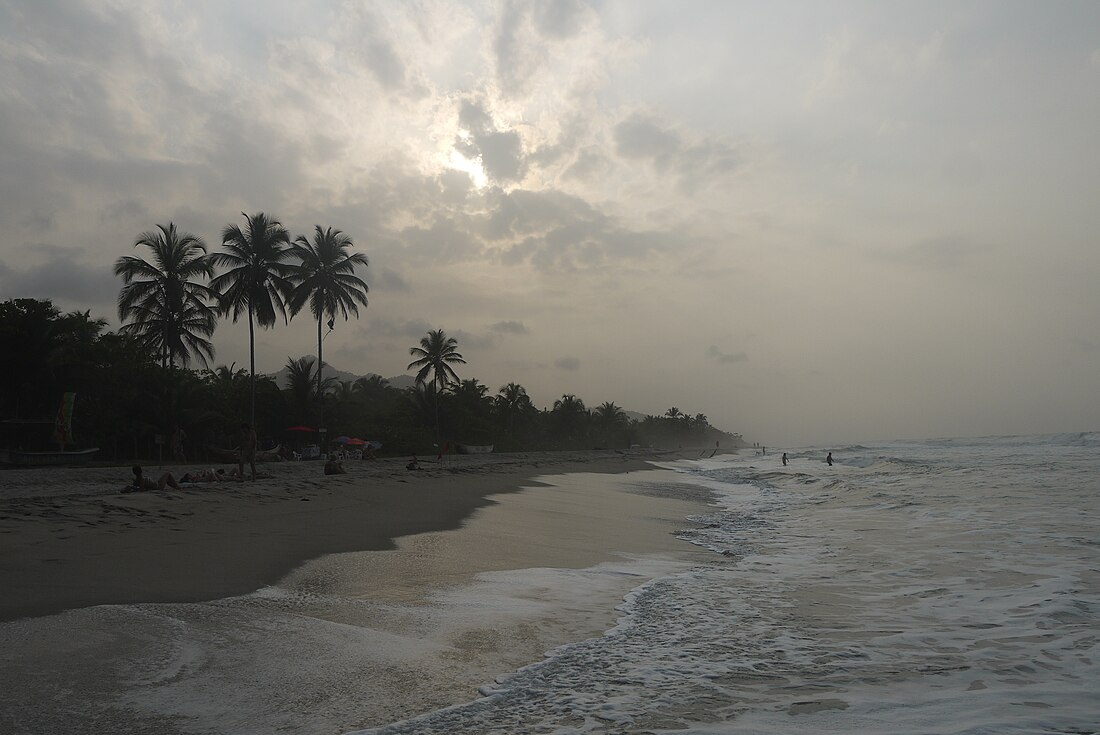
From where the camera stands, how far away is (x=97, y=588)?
5.48m

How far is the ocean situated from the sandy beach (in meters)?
0.44

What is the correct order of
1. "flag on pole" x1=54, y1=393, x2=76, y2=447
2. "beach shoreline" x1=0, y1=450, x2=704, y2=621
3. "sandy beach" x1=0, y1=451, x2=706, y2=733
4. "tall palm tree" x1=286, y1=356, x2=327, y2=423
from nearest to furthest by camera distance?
"sandy beach" x1=0, y1=451, x2=706, y2=733 < "beach shoreline" x1=0, y1=450, x2=704, y2=621 < "flag on pole" x1=54, y1=393, x2=76, y2=447 < "tall palm tree" x1=286, y1=356, x2=327, y2=423

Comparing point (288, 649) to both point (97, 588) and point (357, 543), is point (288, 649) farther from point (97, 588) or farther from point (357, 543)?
point (357, 543)

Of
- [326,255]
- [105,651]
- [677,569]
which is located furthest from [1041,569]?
[326,255]

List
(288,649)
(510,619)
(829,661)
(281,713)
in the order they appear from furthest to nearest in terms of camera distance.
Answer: (510,619)
(829,661)
(288,649)
(281,713)

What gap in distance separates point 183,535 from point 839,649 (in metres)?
7.60

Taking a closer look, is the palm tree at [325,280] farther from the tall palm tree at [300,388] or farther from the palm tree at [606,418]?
→ the palm tree at [606,418]

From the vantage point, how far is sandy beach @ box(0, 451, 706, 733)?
348 centimetres

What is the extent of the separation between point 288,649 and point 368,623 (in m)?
0.80

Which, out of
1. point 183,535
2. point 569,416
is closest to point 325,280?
point 183,535

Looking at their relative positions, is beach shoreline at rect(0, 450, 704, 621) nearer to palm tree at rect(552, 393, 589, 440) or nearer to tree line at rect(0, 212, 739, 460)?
tree line at rect(0, 212, 739, 460)

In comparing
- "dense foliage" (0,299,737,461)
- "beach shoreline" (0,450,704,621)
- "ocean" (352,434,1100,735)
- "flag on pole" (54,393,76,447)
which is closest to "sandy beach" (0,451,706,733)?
"beach shoreline" (0,450,704,621)

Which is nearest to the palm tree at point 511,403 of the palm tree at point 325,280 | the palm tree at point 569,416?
the palm tree at point 569,416

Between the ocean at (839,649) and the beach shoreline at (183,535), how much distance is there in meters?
3.34
